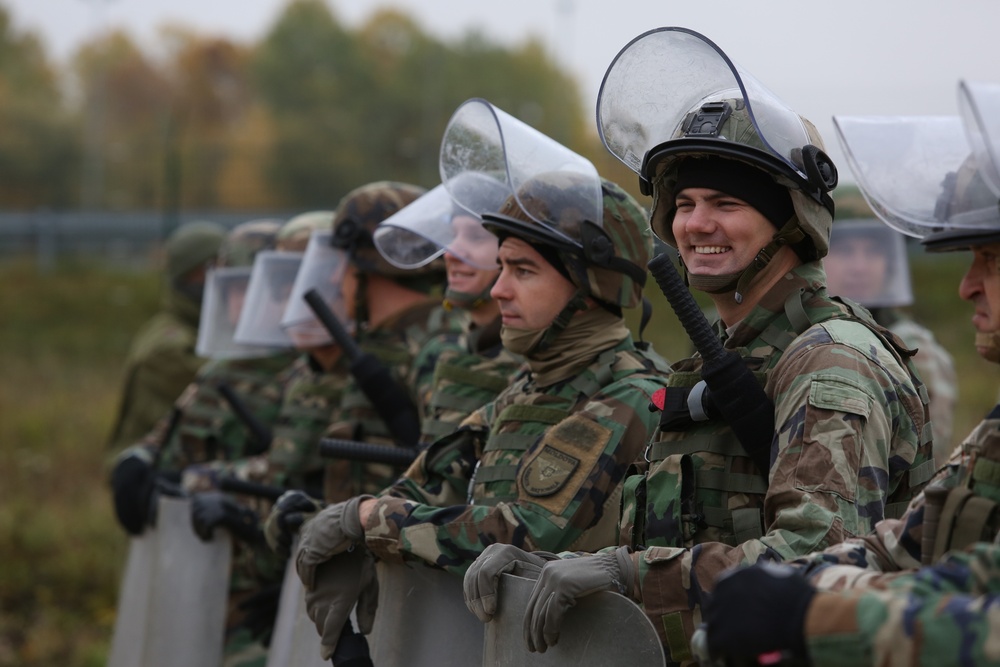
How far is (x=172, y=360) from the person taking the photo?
321 inches

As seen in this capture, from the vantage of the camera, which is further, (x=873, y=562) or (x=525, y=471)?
(x=525, y=471)

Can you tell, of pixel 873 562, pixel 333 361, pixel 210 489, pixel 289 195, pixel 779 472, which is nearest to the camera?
pixel 873 562

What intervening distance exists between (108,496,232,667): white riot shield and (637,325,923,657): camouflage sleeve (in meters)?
3.15

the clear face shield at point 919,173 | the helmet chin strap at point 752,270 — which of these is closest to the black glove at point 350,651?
the helmet chin strap at point 752,270

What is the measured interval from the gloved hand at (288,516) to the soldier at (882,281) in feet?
8.82

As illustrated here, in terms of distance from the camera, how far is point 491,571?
3109 millimetres

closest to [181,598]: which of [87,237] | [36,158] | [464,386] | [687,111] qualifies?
[464,386]

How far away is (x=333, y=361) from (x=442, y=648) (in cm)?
236

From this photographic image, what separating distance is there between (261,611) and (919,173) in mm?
4124

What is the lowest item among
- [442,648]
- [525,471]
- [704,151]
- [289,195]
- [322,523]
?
[289,195]

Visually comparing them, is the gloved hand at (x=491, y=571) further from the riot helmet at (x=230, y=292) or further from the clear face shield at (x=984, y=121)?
the riot helmet at (x=230, y=292)

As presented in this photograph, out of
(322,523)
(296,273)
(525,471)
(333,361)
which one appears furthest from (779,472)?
(296,273)

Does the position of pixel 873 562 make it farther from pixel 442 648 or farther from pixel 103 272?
pixel 103 272

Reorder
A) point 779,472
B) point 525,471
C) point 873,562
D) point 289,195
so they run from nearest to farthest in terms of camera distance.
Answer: point 873,562, point 779,472, point 525,471, point 289,195
